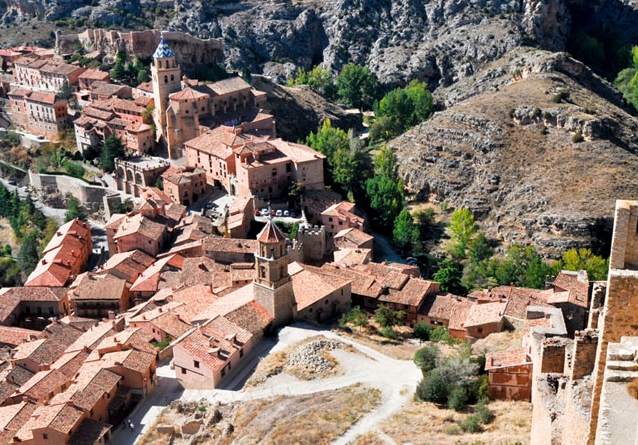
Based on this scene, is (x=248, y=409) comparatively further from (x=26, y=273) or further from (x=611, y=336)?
(x=26, y=273)

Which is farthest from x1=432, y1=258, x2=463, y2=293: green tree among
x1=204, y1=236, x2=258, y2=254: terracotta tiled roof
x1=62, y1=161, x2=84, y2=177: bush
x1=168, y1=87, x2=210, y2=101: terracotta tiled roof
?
x1=62, y1=161, x2=84, y2=177: bush

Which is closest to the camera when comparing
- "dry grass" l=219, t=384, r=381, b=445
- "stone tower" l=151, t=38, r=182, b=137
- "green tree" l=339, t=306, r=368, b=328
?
"dry grass" l=219, t=384, r=381, b=445

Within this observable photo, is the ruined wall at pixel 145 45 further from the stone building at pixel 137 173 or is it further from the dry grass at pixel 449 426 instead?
the dry grass at pixel 449 426

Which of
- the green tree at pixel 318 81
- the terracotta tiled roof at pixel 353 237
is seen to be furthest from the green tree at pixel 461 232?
the green tree at pixel 318 81

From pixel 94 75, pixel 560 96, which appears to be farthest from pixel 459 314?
pixel 94 75

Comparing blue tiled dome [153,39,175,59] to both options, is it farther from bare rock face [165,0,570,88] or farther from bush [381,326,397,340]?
bush [381,326,397,340]

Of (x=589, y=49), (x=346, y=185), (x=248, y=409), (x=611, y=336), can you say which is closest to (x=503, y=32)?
(x=589, y=49)
